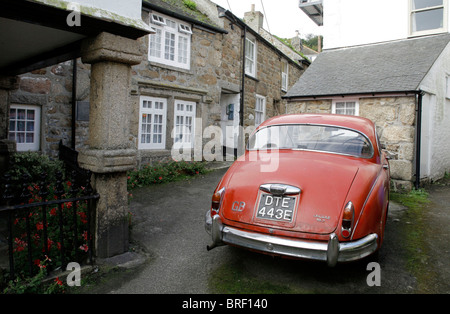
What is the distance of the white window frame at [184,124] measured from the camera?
1050 centimetres

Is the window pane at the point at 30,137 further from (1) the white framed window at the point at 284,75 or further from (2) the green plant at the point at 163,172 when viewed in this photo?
(1) the white framed window at the point at 284,75

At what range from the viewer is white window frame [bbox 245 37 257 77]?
13.8 meters

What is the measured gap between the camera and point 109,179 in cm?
370

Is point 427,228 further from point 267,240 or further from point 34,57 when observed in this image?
point 34,57

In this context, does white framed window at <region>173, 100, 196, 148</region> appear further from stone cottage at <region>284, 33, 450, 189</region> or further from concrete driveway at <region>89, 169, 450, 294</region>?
concrete driveway at <region>89, 169, 450, 294</region>

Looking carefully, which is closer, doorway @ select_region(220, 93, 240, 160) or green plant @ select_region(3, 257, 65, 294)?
green plant @ select_region(3, 257, 65, 294)

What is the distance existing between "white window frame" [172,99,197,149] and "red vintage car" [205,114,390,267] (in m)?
6.58

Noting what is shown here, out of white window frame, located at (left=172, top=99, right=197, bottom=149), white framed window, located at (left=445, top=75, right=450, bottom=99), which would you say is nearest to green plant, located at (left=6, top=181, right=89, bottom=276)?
white window frame, located at (left=172, top=99, right=197, bottom=149)

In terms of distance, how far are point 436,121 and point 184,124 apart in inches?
320

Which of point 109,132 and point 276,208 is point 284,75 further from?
point 276,208

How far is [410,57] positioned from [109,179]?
1036 cm

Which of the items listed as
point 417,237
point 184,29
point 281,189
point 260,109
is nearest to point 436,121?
point 417,237

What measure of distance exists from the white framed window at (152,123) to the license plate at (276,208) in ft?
22.4
